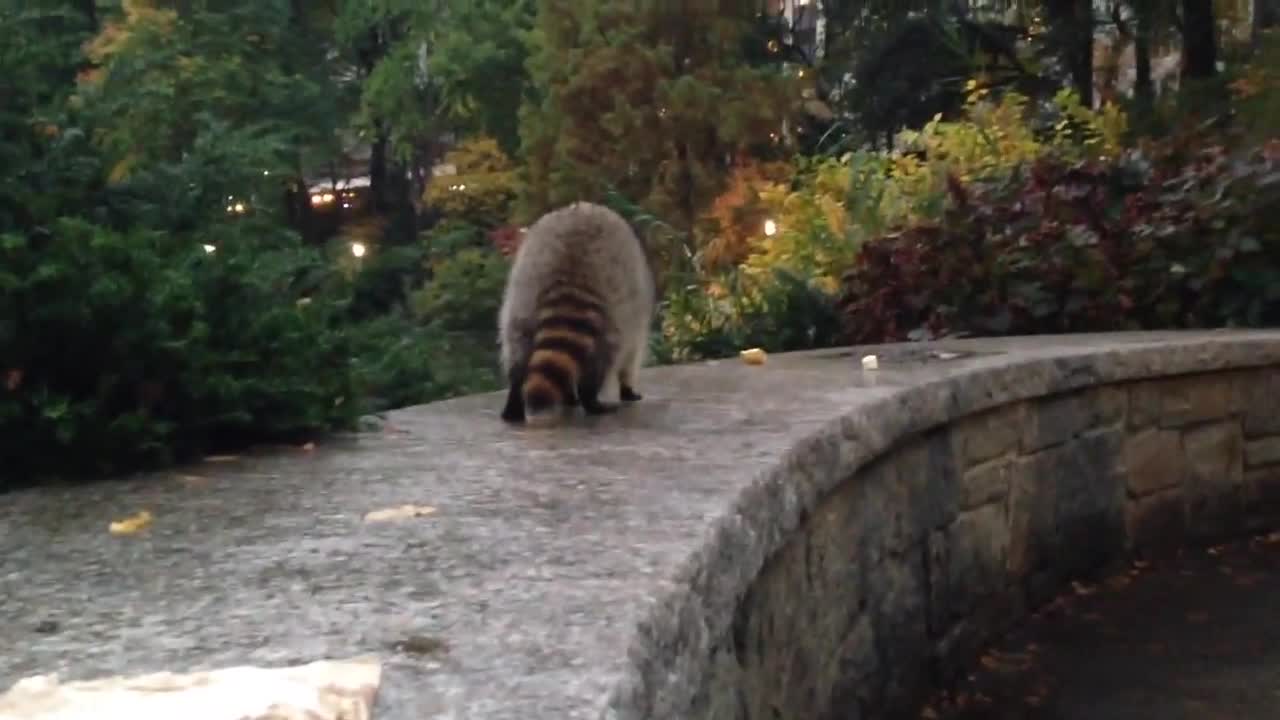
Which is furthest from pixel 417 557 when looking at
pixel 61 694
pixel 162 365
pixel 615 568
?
pixel 162 365

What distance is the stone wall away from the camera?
11.6ft

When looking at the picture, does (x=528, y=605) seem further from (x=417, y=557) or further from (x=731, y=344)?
(x=731, y=344)

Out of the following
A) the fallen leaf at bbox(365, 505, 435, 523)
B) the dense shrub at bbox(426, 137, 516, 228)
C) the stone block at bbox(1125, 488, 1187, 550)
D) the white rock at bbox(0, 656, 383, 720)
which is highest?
the dense shrub at bbox(426, 137, 516, 228)

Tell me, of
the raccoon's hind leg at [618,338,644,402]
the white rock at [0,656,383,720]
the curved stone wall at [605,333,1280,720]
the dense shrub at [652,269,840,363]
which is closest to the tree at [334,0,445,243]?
the dense shrub at [652,269,840,363]

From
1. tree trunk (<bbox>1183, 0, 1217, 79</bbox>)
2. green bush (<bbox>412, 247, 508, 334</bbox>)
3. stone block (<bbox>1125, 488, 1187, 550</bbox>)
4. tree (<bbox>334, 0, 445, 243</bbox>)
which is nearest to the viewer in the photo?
A: stone block (<bbox>1125, 488, 1187, 550</bbox>)

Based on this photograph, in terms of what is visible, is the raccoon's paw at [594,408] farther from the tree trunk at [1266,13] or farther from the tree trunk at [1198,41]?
the tree trunk at [1266,13]

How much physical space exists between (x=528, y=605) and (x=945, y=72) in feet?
48.5

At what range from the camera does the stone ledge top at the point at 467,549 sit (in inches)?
87.4

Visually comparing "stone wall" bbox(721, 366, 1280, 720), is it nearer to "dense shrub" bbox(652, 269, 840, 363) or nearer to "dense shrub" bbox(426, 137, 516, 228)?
"dense shrub" bbox(652, 269, 840, 363)

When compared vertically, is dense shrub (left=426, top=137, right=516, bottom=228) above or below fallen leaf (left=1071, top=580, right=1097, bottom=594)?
above

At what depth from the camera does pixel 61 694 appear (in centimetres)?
206

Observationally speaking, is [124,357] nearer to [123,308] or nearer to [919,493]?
[123,308]

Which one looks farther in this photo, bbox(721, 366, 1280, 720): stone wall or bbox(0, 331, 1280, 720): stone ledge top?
bbox(721, 366, 1280, 720): stone wall

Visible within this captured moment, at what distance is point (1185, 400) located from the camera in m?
A: 5.80
